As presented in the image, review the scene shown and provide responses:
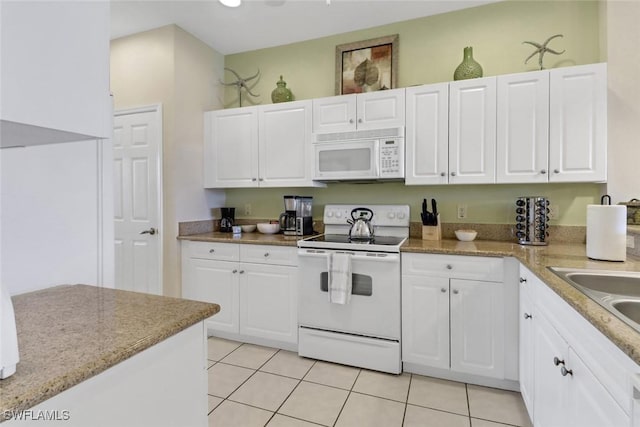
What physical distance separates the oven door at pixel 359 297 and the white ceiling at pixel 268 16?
1.99 metres

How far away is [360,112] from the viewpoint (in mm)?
2668

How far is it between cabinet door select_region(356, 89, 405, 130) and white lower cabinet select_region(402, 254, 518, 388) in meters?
1.08

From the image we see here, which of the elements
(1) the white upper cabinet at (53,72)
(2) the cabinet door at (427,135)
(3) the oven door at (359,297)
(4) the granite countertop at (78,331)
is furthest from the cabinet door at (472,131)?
(1) the white upper cabinet at (53,72)

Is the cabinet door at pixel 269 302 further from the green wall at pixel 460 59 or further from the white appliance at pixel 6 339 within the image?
the white appliance at pixel 6 339

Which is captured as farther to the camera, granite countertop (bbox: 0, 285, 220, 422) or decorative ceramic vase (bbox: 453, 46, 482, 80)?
decorative ceramic vase (bbox: 453, 46, 482, 80)

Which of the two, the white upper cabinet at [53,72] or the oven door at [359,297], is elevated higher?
the white upper cabinet at [53,72]

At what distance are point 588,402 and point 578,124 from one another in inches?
73.2

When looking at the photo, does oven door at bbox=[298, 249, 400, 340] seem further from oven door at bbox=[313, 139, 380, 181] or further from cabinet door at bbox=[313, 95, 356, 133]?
cabinet door at bbox=[313, 95, 356, 133]

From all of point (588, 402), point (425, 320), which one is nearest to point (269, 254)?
point (425, 320)

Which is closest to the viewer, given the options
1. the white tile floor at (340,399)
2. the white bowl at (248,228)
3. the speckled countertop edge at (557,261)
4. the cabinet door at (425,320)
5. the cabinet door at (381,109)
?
the speckled countertop edge at (557,261)

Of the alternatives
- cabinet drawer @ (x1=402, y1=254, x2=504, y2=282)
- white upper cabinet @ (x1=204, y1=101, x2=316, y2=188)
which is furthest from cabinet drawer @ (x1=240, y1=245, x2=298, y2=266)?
cabinet drawer @ (x1=402, y1=254, x2=504, y2=282)

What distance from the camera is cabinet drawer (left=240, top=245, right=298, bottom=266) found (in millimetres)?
2572

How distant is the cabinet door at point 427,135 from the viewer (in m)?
2.44

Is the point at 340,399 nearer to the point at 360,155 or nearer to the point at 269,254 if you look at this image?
the point at 269,254
